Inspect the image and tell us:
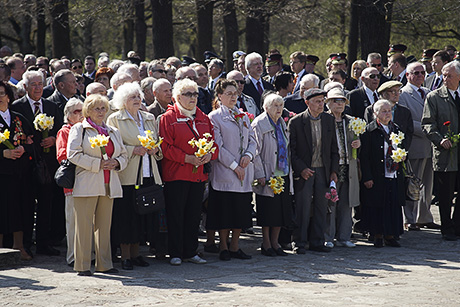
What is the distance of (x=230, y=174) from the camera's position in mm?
9508

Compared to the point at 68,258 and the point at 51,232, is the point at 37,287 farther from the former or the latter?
the point at 51,232

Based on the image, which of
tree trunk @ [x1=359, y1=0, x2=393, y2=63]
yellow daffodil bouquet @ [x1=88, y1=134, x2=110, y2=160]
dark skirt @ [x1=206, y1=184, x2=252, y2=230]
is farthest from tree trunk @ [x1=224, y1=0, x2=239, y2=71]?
yellow daffodil bouquet @ [x1=88, y1=134, x2=110, y2=160]

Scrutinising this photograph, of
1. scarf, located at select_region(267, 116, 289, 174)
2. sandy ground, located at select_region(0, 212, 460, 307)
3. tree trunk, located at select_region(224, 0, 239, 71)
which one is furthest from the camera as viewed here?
tree trunk, located at select_region(224, 0, 239, 71)

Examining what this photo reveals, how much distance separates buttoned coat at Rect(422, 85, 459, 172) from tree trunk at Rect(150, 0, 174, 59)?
11.8 meters

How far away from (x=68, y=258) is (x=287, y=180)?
2.93 meters

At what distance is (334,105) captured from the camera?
10.4 metres

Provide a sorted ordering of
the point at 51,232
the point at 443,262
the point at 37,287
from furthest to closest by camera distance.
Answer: the point at 51,232 < the point at 443,262 < the point at 37,287

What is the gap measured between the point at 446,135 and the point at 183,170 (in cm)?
415

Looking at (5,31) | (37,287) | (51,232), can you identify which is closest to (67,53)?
(51,232)

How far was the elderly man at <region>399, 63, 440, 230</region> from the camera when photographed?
11852 mm

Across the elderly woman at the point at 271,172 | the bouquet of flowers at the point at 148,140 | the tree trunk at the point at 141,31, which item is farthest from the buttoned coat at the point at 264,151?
the tree trunk at the point at 141,31

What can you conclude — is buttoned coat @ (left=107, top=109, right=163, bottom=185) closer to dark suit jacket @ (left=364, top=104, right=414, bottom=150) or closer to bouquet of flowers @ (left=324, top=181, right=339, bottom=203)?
bouquet of flowers @ (left=324, top=181, right=339, bottom=203)

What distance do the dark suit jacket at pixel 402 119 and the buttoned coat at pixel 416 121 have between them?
702mm

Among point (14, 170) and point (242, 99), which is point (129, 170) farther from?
point (242, 99)
